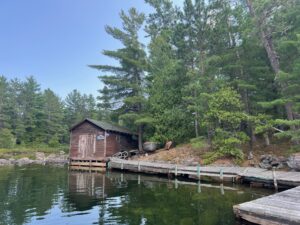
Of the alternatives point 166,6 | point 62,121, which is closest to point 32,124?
point 62,121

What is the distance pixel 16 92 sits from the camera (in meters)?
52.7

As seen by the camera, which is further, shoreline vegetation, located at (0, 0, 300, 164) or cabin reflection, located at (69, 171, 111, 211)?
shoreline vegetation, located at (0, 0, 300, 164)

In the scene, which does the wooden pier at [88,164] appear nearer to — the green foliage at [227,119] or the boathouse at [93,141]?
the boathouse at [93,141]

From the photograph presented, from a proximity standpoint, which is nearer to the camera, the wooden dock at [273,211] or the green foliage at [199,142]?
the wooden dock at [273,211]

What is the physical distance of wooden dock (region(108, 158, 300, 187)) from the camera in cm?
1169

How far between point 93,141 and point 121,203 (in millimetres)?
16243

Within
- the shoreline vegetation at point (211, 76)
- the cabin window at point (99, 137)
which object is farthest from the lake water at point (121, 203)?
the cabin window at point (99, 137)

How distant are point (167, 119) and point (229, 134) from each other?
323 inches

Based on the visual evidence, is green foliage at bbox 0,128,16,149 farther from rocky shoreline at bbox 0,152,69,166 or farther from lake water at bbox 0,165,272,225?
lake water at bbox 0,165,272,225

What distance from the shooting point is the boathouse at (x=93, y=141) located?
2486cm

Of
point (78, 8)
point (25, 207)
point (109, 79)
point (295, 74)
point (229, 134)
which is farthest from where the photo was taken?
point (78, 8)

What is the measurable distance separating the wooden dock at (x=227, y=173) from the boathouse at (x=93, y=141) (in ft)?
18.5

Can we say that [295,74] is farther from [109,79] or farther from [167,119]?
[109,79]

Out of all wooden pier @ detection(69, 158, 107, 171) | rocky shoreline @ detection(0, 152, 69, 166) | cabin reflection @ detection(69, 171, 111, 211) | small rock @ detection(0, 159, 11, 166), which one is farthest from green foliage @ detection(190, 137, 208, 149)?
small rock @ detection(0, 159, 11, 166)
